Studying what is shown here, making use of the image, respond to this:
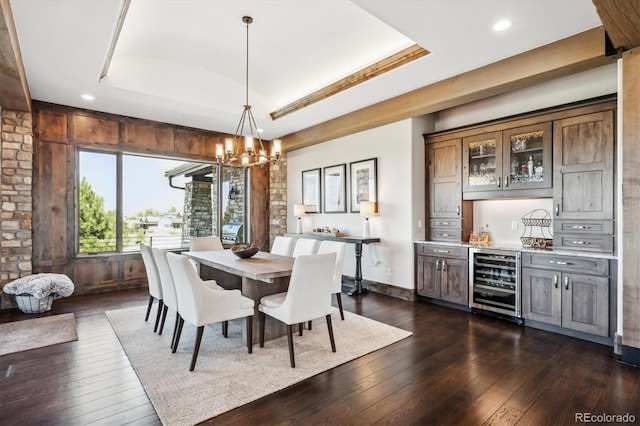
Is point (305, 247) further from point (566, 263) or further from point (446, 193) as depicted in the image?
point (566, 263)

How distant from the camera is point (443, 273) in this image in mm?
4660

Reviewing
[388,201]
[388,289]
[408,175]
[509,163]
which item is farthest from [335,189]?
[509,163]

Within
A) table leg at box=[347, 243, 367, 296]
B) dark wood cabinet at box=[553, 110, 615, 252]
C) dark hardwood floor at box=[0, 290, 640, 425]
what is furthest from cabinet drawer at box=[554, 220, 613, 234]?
table leg at box=[347, 243, 367, 296]

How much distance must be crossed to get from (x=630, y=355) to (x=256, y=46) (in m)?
5.09

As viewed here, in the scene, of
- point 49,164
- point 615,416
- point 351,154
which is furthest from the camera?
point 351,154

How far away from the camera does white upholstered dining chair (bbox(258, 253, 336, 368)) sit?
9.22 feet

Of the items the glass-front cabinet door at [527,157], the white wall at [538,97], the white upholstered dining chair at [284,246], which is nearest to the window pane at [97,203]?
the white upholstered dining chair at [284,246]

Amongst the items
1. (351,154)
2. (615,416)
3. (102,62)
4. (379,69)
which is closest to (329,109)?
(351,154)

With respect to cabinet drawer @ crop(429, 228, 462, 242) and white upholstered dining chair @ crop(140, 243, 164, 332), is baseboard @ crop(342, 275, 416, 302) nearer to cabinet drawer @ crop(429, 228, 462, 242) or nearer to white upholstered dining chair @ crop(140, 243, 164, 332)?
cabinet drawer @ crop(429, 228, 462, 242)

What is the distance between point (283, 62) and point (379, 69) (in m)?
1.41

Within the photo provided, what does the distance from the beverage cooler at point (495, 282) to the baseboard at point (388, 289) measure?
0.93 m

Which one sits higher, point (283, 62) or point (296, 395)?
point (283, 62)

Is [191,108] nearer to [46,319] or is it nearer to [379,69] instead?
[379,69]

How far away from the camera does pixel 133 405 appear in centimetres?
227
